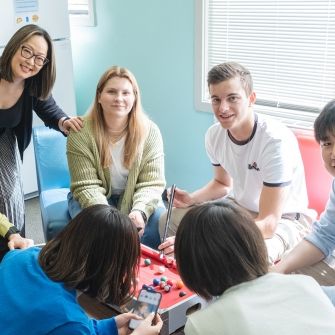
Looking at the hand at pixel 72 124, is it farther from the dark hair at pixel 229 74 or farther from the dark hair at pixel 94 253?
the dark hair at pixel 94 253

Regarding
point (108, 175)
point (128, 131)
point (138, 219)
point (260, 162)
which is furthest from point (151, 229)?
point (260, 162)

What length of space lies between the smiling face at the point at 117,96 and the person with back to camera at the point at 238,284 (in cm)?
104

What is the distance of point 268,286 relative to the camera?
103 cm

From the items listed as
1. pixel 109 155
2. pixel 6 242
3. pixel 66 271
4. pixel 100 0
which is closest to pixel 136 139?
pixel 109 155

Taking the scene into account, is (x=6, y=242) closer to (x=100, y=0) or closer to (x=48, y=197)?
(x=48, y=197)

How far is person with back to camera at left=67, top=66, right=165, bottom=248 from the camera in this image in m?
2.10

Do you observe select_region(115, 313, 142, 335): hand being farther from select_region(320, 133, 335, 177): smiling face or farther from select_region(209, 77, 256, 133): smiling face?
select_region(209, 77, 256, 133): smiling face

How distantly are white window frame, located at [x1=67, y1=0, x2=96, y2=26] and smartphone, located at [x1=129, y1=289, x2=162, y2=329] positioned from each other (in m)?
2.37

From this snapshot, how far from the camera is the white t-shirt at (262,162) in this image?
1839 mm

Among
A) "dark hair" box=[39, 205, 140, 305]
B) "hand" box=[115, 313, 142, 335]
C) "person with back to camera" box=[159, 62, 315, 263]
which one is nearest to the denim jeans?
"person with back to camera" box=[159, 62, 315, 263]

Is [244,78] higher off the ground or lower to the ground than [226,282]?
higher

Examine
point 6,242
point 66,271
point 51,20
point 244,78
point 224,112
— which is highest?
point 51,20

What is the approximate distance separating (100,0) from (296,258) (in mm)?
2303

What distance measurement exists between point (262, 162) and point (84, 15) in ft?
6.94
